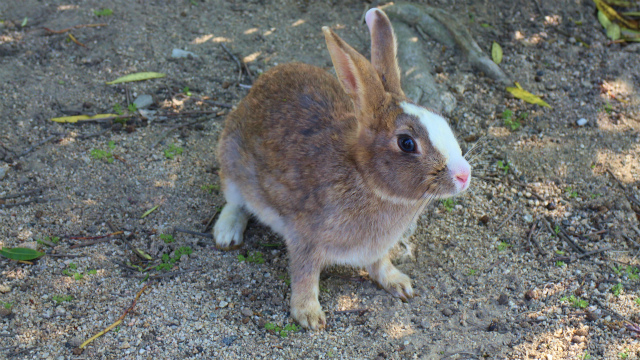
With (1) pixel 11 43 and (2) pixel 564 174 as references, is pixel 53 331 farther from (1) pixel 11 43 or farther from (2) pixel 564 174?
(2) pixel 564 174

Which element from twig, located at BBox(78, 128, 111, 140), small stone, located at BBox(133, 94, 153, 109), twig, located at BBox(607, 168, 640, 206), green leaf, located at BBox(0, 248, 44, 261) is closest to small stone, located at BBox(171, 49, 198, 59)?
small stone, located at BBox(133, 94, 153, 109)

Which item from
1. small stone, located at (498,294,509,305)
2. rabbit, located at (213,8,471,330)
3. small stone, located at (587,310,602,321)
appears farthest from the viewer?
small stone, located at (498,294,509,305)

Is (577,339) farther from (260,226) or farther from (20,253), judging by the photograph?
(20,253)

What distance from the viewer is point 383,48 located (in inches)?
162

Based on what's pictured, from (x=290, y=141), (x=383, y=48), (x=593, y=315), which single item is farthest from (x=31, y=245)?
(x=593, y=315)

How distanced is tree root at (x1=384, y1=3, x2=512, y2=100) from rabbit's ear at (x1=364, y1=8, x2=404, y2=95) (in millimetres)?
2181

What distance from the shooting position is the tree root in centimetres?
637

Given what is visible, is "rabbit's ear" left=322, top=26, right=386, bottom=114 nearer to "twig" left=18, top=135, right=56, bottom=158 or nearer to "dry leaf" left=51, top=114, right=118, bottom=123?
"dry leaf" left=51, top=114, right=118, bottom=123

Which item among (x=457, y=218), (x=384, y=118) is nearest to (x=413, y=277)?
(x=457, y=218)

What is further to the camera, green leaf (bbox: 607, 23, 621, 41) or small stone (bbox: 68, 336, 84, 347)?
green leaf (bbox: 607, 23, 621, 41)

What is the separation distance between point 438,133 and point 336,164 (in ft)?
2.72

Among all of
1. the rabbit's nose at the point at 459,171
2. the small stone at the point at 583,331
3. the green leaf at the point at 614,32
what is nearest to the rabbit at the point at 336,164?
the rabbit's nose at the point at 459,171

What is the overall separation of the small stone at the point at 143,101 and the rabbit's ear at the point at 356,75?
3105 millimetres

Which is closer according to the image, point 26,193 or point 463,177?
point 463,177
